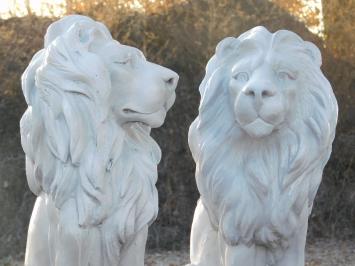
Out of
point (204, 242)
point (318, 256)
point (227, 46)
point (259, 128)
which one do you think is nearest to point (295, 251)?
point (204, 242)

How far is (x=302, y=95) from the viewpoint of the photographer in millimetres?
3336

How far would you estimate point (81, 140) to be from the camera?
320 centimetres

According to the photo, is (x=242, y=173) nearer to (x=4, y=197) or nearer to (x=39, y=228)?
(x=39, y=228)

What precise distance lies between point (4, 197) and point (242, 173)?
3827mm

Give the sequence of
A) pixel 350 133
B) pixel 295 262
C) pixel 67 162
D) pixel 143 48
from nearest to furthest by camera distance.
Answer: pixel 67 162 → pixel 295 262 → pixel 143 48 → pixel 350 133

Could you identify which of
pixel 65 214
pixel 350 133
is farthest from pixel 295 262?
pixel 350 133

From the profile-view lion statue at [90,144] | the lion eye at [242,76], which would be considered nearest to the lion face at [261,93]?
the lion eye at [242,76]

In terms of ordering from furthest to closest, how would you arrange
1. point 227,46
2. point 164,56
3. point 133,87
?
point 164,56
point 227,46
point 133,87

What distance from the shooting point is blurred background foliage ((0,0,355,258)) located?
6844mm

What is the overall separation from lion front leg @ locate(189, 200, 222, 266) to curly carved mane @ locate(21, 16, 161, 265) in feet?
1.21

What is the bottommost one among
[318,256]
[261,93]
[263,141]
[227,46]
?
[318,256]

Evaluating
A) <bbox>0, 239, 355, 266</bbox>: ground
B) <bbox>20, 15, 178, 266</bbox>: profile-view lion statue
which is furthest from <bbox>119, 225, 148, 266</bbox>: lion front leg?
<bbox>0, 239, 355, 266</bbox>: ground

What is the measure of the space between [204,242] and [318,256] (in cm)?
350

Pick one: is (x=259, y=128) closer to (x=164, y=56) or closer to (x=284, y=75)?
(x=284, y=75)
